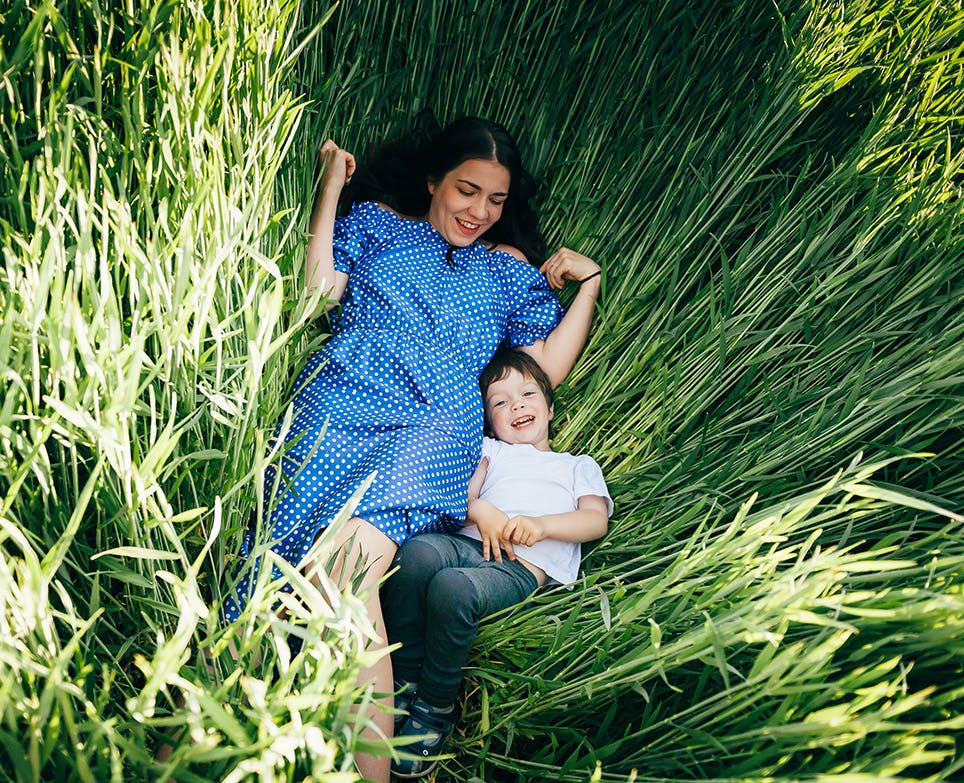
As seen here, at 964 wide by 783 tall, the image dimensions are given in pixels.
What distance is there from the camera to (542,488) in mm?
1345

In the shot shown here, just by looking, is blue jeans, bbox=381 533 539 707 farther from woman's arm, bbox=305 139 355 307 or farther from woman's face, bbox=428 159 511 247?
woman's face, bbox=428 159 511 247

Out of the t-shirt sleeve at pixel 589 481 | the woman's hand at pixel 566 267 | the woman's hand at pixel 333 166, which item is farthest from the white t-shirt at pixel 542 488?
the woman's hand at pixel 333 166

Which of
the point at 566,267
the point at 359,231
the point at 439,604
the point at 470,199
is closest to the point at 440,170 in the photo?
the point at 470,199

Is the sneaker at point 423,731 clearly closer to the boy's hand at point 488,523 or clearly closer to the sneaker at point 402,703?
the sneaker at point 402,703

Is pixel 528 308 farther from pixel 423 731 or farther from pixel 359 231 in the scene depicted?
pixel 423 731

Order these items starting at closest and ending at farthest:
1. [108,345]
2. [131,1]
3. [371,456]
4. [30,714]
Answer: [30,714] → [108,345] → [131,1] → [371,456]

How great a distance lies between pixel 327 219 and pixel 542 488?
640 millimetres

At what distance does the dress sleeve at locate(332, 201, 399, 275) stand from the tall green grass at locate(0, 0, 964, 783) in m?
0.14

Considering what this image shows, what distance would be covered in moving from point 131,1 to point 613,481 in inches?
42.0

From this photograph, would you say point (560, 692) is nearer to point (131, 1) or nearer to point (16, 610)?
point (16, 610)

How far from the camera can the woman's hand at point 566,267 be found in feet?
5.32

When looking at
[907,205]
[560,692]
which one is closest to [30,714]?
[560,692]

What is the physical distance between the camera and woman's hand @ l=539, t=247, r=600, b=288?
1.62 m

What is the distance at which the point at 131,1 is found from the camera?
873mm
